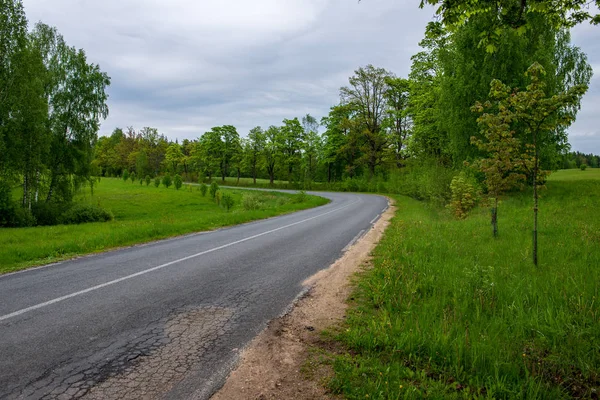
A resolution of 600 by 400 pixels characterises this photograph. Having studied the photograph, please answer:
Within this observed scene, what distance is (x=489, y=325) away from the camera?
3.86 m

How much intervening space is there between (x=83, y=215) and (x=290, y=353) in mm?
22435

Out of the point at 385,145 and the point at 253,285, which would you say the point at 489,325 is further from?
the point at 385,145

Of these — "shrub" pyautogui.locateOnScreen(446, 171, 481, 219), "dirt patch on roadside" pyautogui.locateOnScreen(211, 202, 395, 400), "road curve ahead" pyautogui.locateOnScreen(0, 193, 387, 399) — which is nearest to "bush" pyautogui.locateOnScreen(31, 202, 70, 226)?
→ "road curve ahead" pyautogui.locateOnScreen(0, 193, 387, 399)

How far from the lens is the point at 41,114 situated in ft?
63.4

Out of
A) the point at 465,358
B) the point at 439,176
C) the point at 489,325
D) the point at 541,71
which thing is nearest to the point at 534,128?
the point at 541,71

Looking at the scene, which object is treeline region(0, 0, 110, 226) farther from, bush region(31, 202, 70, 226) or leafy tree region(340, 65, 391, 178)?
leafy tree region(340, 65, 391, 178)

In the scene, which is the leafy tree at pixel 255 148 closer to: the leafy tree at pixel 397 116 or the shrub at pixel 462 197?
the leafy tree at pixel 397 116

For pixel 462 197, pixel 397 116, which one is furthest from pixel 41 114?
pixel 397 116

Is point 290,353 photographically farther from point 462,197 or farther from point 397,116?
point 397,116

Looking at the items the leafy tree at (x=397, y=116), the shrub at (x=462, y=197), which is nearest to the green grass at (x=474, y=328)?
the shrub at (x=462, y=197)

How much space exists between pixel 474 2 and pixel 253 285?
5868 mm

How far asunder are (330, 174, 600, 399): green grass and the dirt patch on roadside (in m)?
0.25

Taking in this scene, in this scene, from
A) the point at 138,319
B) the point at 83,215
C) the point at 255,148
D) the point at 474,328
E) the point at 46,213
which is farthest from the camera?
the point at 255,148

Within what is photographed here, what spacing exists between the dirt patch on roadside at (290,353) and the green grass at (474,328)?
25 cm
